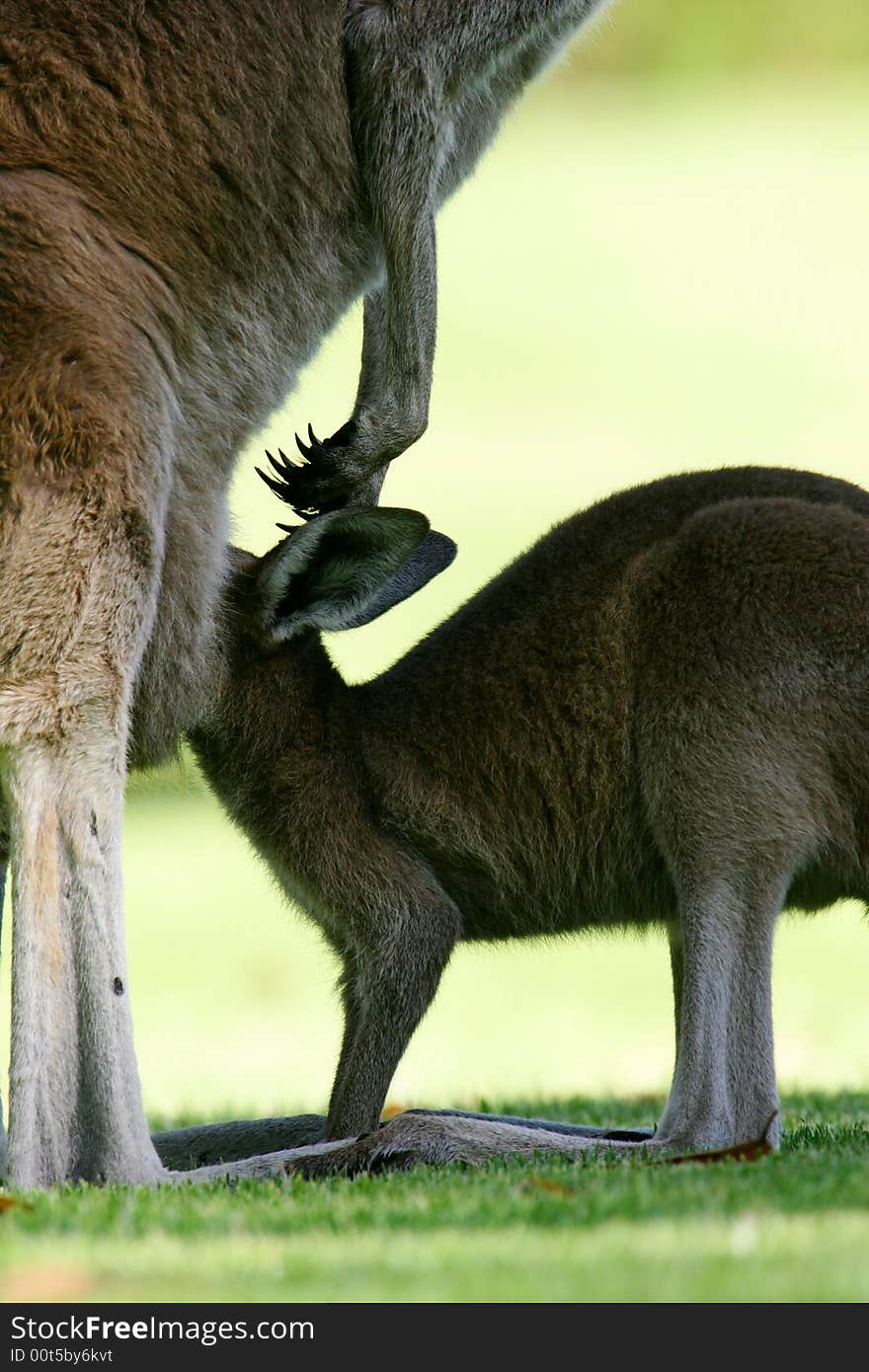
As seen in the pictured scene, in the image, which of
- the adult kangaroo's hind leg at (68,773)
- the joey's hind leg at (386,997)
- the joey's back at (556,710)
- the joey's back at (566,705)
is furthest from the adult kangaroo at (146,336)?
the joey's hind leg at (386,997)

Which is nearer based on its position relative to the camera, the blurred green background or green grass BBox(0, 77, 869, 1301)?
green grass BBox(0, 77, 869, 1301)

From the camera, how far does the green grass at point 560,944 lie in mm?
2449

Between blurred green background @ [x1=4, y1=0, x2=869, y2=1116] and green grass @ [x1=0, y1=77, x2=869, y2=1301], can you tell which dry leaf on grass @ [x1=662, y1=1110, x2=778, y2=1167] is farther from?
blurred green background @ [x1=4, y1=0, x2=869, y2=1116]

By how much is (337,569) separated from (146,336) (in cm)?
83

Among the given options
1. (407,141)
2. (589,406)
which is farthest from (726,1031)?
(589,406)

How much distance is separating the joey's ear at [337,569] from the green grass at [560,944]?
23cm

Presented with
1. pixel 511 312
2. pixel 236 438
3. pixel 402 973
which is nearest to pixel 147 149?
pixel 236 438

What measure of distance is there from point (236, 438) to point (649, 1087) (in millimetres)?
2383

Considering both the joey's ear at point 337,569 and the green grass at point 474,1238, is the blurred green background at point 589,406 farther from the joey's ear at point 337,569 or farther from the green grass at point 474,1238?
the green grass at point 474,1238

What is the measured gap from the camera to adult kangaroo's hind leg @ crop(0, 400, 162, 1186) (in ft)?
10.2

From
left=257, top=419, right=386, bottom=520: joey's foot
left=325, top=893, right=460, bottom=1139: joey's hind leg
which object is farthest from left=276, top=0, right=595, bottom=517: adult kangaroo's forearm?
left=325, top=893, right=460, bottom=1139: joey's hind leg

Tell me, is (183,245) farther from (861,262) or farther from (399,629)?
(861,262)

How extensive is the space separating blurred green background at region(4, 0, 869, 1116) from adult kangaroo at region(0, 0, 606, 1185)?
264mm

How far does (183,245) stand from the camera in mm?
3766
